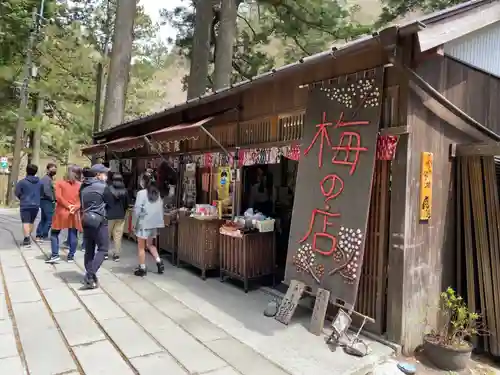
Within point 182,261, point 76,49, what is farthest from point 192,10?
point 182,261

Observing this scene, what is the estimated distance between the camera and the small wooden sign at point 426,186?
453 cm

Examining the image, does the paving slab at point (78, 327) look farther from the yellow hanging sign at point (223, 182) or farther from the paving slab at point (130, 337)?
the yellow hanging sign at point (223, 182)

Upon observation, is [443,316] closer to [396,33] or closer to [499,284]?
[499,284]

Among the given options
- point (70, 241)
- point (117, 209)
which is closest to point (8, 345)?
point (70, 241)

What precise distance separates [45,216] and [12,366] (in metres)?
7.01

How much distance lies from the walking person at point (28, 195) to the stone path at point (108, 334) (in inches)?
106

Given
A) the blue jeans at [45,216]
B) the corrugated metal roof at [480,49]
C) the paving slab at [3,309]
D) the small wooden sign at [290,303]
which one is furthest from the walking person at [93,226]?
the corrugated metal roof at [480,49]

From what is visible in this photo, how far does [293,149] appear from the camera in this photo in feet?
19.3

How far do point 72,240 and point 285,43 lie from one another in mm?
14799

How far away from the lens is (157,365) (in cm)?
385


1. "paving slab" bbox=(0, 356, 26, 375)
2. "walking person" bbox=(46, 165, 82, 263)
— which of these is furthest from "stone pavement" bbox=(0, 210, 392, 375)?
"walking person" bbox=(46, 165, 82, 263)

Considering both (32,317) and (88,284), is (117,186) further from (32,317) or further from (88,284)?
(32,317)

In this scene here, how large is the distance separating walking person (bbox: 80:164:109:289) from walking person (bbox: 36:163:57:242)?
3736 mm

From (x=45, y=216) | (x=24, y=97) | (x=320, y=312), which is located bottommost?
(x=320, y=312)
